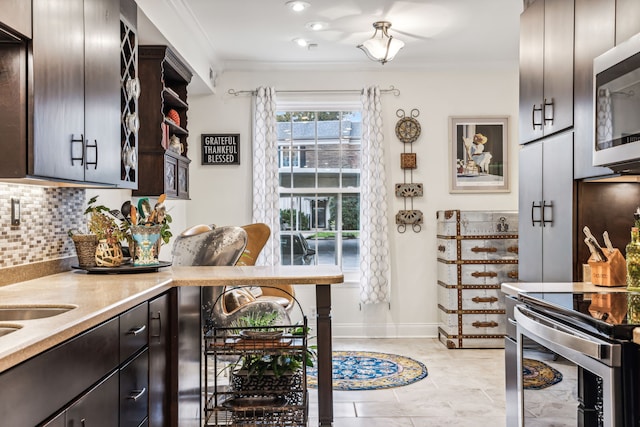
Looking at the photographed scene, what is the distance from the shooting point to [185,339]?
264 cm

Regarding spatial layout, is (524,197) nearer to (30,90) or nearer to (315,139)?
(30,90)

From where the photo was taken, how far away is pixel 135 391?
203 centimetres

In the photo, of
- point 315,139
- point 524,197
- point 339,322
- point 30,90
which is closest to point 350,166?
point 315,139

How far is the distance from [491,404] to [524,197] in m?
1.37

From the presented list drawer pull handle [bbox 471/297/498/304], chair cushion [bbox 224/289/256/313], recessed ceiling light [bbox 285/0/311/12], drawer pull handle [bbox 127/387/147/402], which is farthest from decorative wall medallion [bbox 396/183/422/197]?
drawer pull handle [bbox 127/387/147/402]

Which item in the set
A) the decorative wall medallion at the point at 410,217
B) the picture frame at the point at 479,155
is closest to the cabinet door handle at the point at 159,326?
the decorative wall medallion at the point at 410,217

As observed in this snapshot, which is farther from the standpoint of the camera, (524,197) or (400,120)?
(400,120)

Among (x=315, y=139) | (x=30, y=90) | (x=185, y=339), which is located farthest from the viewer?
(x=315, y=139)

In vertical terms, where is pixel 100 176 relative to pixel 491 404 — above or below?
above

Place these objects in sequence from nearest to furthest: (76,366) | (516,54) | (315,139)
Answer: (76,366)
(516,54)
(315,139)

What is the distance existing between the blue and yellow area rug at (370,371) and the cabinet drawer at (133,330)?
1990mm

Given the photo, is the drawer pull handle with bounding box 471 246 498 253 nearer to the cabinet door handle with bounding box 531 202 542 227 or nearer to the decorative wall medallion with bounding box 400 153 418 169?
the decorative wall medallion with bounding box 400 153 418 169

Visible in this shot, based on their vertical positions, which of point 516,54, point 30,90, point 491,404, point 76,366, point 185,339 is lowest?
point 491,404

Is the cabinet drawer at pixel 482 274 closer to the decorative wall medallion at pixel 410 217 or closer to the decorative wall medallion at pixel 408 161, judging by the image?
the decorative wall medallion at pixel 410 217
